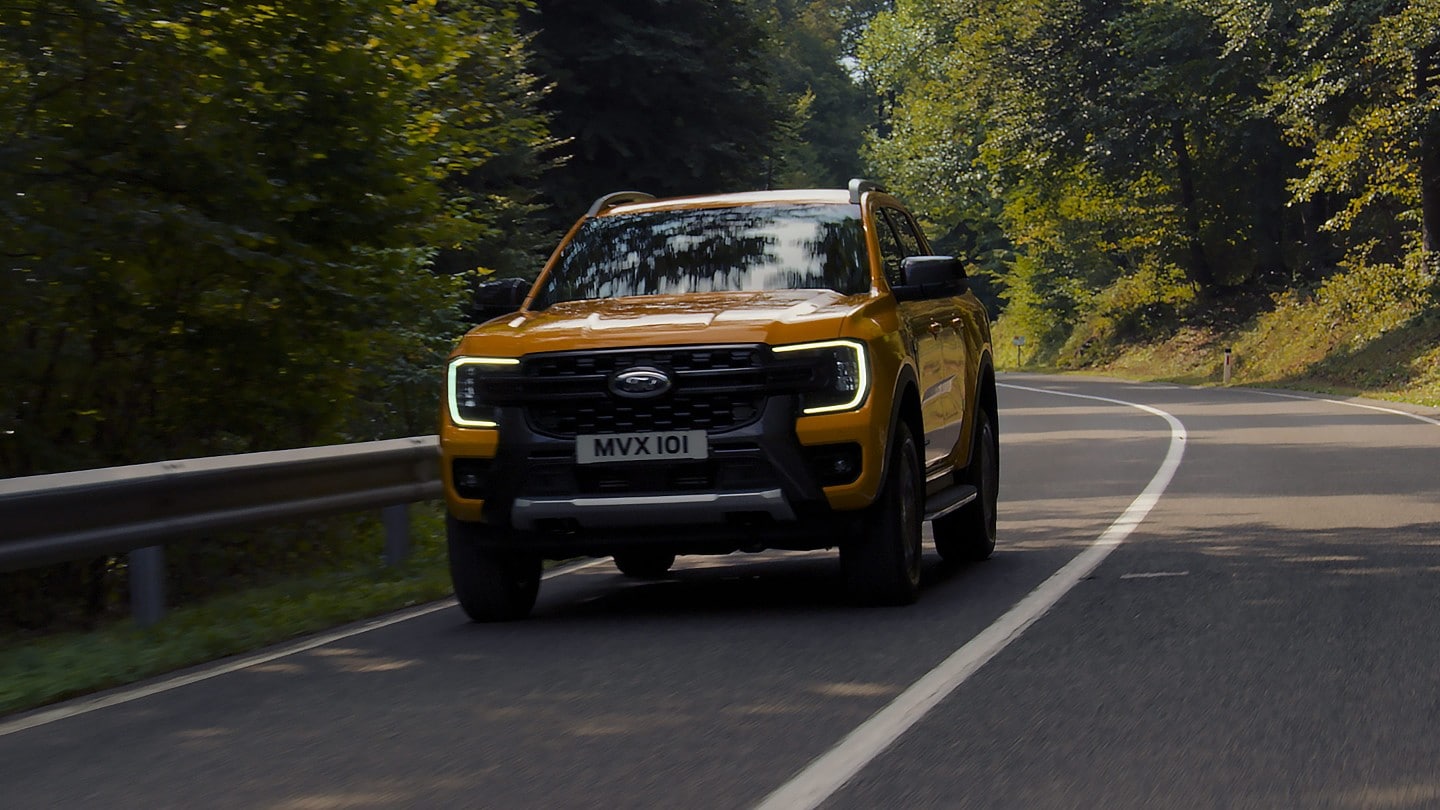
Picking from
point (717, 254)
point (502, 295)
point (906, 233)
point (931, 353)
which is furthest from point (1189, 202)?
point (502, 295)

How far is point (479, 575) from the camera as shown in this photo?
29.9 ft

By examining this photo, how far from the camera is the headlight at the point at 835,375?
8711mm

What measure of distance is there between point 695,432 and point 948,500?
1.95 meters

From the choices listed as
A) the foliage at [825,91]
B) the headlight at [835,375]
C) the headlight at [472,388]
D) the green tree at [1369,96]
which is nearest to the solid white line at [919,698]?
the headlight at [835,375]

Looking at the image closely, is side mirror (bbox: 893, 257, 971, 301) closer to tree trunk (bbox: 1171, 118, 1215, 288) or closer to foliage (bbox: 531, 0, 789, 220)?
foliage (bbox: 531, 0, 789, 220)

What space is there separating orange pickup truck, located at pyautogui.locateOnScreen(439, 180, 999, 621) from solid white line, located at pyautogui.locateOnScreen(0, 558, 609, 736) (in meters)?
0.53

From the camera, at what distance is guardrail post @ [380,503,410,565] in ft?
38.9

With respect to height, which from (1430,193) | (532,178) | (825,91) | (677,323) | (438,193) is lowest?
(677,323)

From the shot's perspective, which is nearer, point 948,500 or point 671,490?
point 671,490

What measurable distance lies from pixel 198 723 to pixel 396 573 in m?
4.49

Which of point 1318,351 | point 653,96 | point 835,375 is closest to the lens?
point 835,375

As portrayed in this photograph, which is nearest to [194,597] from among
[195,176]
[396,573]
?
[396,573]

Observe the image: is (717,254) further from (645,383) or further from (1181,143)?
(1181,143)

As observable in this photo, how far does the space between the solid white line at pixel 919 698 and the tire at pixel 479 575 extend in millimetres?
2208
